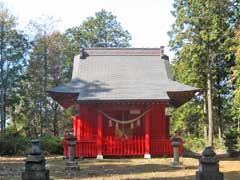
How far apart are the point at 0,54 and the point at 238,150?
21.0 metres

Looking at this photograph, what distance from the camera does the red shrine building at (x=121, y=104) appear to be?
23.2 metres

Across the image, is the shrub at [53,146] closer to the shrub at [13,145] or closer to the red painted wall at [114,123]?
the shrub at [13,145]

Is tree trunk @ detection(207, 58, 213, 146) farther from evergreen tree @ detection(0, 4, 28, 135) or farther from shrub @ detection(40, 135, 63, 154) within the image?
evergreen tree @ detection(0, 4, 28, 135)

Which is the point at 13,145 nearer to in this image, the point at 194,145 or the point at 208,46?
the point at 194,145

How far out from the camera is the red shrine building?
2316 centimetres

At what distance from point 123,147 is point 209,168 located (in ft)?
46.2

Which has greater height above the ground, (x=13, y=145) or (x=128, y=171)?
(x=13, y=145)

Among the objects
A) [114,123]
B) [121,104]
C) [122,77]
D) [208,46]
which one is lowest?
[114,123]

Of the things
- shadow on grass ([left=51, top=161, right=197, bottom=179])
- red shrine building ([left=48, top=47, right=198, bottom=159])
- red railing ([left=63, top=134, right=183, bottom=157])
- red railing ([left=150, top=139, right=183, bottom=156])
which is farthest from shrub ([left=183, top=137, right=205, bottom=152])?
shadow on grass ([left=51, top=161, right=197, bottom=179])

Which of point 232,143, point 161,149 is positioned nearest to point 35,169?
point 161,149

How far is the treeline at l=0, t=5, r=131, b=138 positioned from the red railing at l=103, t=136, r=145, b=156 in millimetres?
16216

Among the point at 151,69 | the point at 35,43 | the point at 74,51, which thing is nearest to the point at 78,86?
the point at 151,69

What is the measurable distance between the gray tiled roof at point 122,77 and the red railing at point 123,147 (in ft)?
7.28

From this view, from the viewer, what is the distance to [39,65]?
45312 millimetres
